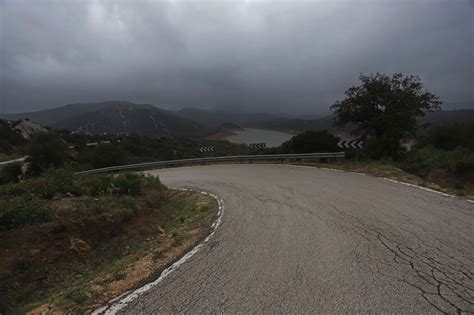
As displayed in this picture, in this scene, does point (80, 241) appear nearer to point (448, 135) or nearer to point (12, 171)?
point (12, 171)

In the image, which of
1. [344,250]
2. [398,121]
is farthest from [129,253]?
[398,121]

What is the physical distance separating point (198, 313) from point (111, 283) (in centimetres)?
208

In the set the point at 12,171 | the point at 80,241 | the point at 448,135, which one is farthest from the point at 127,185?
the point at 448,135

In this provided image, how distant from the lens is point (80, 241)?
25.8 ft

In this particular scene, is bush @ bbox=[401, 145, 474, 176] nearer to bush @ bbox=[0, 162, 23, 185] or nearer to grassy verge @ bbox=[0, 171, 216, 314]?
grassy verge @ bbox=[0, 171, 216, 314]

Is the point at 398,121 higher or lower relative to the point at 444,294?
higher

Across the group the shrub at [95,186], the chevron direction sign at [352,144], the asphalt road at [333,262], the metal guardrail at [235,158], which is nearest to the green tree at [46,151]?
the metal guardrail at [235,158]

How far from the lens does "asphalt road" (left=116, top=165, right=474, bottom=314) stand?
14.6ft

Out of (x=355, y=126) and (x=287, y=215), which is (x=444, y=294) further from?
(x=355, y=126)

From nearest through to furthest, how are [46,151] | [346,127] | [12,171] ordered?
1. [346,127]
2. [12,171]
3. [46,151]

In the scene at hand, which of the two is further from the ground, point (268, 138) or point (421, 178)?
point (268, 138)

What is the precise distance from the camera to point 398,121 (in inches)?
877

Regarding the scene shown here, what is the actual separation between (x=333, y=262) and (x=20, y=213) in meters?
6.72

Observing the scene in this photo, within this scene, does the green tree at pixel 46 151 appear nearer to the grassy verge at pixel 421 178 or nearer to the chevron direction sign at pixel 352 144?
the chevron direction sign at pixel 352 144
